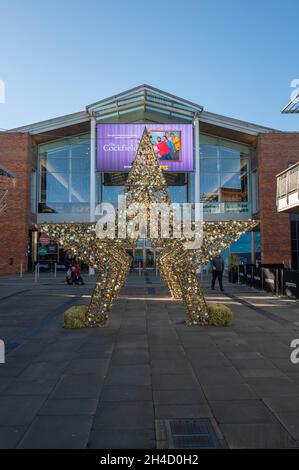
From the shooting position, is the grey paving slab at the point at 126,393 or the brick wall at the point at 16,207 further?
the brick wall at the point at 16,207

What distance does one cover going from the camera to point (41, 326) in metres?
9.26

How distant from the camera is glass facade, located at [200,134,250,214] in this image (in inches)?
1474

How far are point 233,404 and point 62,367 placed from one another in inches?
109

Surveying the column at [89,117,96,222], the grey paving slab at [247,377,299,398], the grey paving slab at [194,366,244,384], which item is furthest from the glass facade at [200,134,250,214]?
the grey paving slab at [247,377,299,398]

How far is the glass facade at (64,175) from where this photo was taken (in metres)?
36.9

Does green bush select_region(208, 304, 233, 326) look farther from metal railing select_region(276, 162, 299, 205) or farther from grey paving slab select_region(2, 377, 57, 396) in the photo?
metal railing select_region(276, 162, 299, 205)

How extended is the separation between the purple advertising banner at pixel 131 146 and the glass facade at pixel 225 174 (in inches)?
162

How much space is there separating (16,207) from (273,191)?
72.7 feet

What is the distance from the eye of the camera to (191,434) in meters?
3.60

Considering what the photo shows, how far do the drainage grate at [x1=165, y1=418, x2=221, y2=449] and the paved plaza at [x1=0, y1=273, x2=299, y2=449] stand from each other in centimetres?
6

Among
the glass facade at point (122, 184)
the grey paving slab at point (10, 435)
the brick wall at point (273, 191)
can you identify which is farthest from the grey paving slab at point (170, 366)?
the glass facade at point (122, 184)

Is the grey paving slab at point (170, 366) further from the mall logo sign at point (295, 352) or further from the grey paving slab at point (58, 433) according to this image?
the grey paving slab at point (58, 433)

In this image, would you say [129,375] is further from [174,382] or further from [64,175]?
[64,175]

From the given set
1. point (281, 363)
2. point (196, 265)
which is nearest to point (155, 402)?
point (281, 363)
